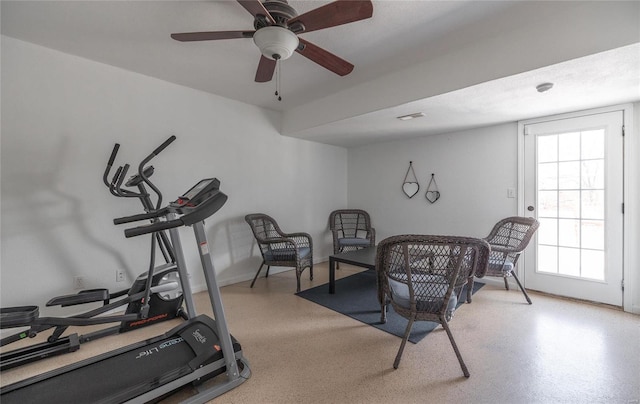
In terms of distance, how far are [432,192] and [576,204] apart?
1500mm

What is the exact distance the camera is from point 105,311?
1895 mm

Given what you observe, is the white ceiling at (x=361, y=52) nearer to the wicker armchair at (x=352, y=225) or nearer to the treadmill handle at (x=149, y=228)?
the treadmill handle at (x=149, y=228)

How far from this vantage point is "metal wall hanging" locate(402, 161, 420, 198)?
407 centimetres

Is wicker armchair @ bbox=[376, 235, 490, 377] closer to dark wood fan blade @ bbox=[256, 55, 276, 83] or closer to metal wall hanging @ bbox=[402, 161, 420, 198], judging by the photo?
dark wood fan blade @ bbox=[256, 55, 276, 83]

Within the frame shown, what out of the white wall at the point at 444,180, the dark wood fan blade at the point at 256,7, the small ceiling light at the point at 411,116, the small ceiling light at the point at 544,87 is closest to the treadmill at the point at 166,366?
the dark wood fan blade at the point at 256,7

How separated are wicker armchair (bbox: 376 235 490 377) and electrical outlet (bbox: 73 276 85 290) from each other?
8.43 feet

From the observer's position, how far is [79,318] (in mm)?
1671

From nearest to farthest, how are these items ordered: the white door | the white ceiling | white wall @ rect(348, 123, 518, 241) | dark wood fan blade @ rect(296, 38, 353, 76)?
dark wood fan blade @ rect(296, 38, 353, 76), the white ceiling, the white door, white wall @ rect(348, 123, 518, 241)

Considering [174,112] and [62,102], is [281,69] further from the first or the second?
[62,102]

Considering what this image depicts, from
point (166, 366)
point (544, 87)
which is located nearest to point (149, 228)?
point (166, 366)

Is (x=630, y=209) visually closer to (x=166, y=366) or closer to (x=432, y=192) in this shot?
(x=432, y=192)

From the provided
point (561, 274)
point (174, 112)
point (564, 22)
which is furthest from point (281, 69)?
point (561, 274)

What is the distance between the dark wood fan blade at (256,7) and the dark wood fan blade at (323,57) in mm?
231

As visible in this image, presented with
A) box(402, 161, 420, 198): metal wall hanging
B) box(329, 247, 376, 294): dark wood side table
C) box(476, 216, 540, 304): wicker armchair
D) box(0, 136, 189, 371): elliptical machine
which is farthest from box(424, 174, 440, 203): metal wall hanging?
box(0, 136, 189, 371): elliptical machine
